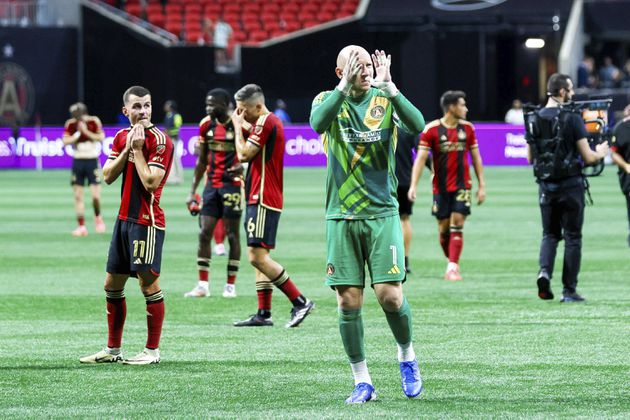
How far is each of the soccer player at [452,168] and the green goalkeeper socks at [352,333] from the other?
7.52 metres

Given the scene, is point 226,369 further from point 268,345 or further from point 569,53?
point 569,53

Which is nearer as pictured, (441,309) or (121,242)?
(121,242)

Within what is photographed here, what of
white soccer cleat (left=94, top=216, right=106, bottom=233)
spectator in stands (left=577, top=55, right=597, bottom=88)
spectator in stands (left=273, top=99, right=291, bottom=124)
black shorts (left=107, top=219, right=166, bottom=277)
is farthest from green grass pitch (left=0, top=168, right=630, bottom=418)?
spectator in stands (left=577, top=55, right=597, bottom=88)

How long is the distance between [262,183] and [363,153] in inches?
142

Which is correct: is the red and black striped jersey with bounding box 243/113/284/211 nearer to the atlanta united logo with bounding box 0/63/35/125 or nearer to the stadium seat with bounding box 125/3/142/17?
the atlanta united logo with bounding box 0/63/35/125

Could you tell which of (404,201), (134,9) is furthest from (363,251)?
(134,9)

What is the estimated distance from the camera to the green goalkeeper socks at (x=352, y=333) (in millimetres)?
8289

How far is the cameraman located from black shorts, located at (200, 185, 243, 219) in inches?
117

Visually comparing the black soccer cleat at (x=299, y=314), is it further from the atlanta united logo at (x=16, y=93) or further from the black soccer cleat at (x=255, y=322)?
the atlanta united logo at (x=16, y=93)

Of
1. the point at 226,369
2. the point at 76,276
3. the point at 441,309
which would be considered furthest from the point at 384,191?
the point at 76,276

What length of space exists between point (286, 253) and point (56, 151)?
24817 millimetres

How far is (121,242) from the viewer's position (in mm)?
9750

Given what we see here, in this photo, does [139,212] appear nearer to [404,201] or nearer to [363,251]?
[363,251]

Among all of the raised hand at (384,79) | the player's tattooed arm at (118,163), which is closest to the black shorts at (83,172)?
the player's tattooed arm at (118,163)
